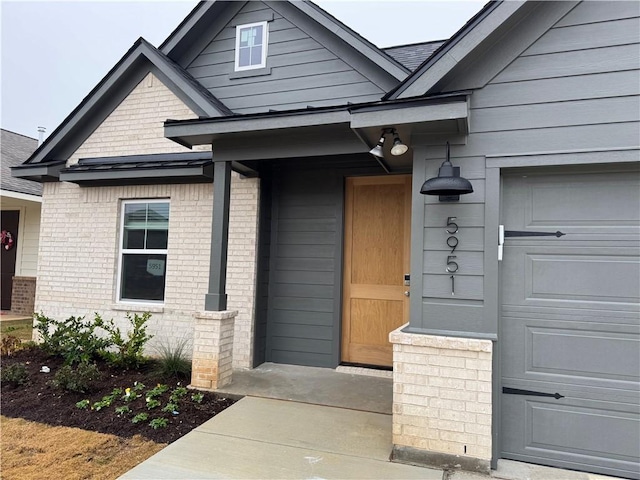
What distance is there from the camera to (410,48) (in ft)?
22.2

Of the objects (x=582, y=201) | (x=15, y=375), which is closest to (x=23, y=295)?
(x=15, y=375)

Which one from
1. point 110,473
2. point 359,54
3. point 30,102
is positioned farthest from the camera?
point 30,102

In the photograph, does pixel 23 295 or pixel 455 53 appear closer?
pixel 455 53

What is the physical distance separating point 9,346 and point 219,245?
4.08 meters

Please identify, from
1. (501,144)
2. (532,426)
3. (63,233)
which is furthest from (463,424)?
(63,233)

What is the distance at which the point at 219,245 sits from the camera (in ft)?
15.4

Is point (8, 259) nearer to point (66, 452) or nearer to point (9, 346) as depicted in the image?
point (9, 346)

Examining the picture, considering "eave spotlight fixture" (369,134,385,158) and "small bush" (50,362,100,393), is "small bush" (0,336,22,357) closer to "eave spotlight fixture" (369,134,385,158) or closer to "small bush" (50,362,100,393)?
"small bush" (50,362,100,393)

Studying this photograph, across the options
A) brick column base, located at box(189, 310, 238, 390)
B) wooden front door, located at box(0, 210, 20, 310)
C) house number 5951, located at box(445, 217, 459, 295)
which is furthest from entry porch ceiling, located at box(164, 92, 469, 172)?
wooden front door, located at box(0, 210, 20, 310)

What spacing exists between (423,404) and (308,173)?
12.2ft

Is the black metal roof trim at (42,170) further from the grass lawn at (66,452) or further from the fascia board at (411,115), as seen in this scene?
the fascia board at (411,115)

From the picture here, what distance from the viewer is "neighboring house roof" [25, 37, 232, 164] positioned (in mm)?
6008

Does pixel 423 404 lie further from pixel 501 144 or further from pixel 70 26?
pixel 70 26

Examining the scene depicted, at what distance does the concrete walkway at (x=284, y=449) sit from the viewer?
115 inches
